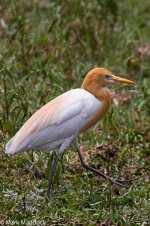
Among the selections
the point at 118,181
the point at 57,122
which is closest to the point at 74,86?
the point at 118,181

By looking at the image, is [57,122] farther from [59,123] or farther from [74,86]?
[74,86]

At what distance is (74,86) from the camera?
8.72m

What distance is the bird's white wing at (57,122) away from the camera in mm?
5988

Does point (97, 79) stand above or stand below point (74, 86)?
above

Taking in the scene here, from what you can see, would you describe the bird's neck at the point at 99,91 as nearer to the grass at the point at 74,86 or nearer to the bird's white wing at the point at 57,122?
the bird's white wing at the point at 57,122

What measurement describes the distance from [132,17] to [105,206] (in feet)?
17.1

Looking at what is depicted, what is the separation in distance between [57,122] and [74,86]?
108 inches

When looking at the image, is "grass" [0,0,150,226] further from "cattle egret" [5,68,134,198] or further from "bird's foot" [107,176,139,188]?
"cattle egret" [5,68,134,198]

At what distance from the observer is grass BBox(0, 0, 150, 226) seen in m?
5.95

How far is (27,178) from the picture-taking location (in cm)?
656

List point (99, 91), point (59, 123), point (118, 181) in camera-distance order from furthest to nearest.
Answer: point (118, 181)
point (99, 91)
point (59, 123)

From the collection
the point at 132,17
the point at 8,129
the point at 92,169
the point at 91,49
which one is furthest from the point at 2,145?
the point at 132,17

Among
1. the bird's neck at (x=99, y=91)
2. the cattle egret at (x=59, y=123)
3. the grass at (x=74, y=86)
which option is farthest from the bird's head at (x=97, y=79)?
the grass at (x=74, y=86)

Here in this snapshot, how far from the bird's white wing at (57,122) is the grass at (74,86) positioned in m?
0.42
